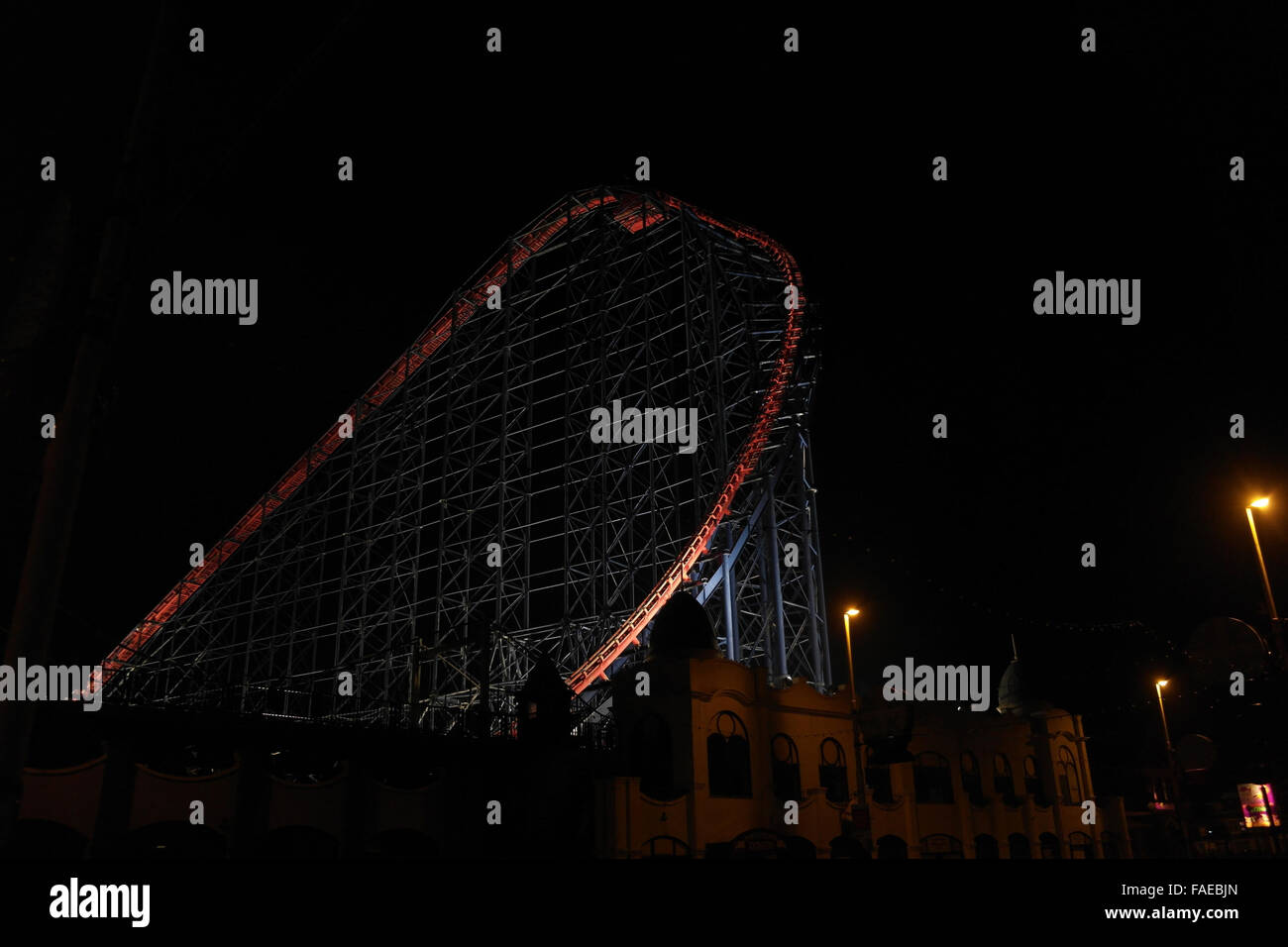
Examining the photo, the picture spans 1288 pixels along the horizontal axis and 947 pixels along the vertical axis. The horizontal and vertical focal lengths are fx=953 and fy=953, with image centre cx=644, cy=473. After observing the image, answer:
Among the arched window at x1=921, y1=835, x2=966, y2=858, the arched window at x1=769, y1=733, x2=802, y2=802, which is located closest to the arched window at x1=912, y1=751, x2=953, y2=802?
the arched window at x1=921, y1=835, x2=966, y2=858

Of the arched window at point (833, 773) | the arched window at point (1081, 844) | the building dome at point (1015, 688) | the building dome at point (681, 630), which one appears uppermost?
the building dome at point (681, 630)

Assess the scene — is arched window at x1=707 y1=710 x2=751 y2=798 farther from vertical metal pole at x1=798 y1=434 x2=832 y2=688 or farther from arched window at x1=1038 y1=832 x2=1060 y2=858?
arched window at x1=1038 y1=832 x2=1060 y2=858

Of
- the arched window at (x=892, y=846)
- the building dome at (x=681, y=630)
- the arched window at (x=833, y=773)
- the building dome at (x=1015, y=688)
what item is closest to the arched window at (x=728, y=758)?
the building dome at (x=681, y=630)

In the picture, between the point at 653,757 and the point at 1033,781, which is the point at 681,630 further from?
the point at 1033,781

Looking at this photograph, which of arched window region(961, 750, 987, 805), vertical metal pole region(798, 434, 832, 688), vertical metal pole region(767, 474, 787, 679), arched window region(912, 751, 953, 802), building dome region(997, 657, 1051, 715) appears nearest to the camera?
vertical metal pole region(767, 474, 787, 679)

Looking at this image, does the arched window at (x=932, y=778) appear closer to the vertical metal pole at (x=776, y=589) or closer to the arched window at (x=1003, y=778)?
the arched window at (x=1003, y=778)

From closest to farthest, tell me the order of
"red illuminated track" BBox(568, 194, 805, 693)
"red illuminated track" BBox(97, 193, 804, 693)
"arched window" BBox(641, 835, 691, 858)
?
"arched window" BBox(641, 835, 691, 858)
"red illuminated track" BBox(568, 194, 805, 693)
"red illuminated track" BBox(97, 193, 804, 693)
